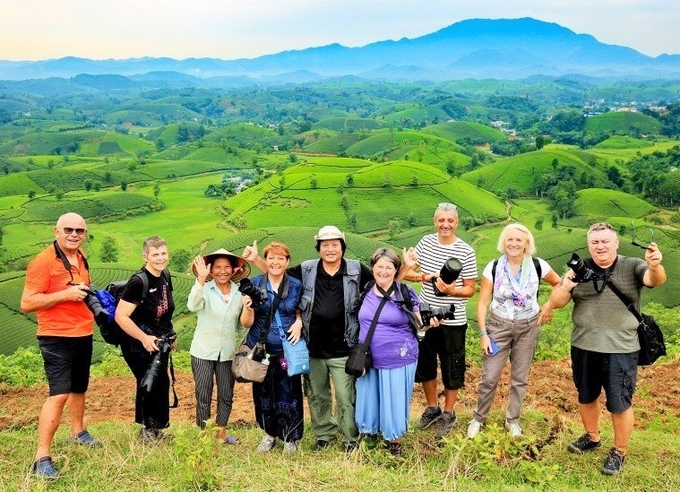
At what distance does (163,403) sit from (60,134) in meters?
131

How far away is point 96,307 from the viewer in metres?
4.56

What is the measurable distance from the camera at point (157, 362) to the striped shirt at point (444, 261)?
90.6 inches

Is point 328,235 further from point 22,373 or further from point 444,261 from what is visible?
point 22,373

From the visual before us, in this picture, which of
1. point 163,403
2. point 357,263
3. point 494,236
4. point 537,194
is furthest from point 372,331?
point 537,194

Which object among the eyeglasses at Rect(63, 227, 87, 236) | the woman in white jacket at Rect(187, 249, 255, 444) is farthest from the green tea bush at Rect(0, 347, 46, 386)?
the eyeglasses at Rect(63, 227, 87, 236)

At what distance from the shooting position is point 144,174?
263 ft

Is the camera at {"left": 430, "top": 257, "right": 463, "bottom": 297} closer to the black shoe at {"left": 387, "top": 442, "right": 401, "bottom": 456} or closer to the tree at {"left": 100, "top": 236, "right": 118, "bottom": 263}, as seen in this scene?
the black shoe at {"left": 387, "top": 442, "right": 401, "bottom": 456}

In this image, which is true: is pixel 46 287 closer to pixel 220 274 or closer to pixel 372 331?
pixel 220 274

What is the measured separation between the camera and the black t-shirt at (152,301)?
15.5ft

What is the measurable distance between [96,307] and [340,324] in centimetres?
199

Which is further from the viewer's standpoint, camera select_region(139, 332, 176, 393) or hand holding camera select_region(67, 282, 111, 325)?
camera select_region(139, 332, 176, 393)

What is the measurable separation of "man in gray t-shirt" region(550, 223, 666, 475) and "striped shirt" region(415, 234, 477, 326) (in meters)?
0.79

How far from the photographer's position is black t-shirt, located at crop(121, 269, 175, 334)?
186 inches

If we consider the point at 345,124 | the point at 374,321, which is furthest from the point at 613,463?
the point at 345,124
